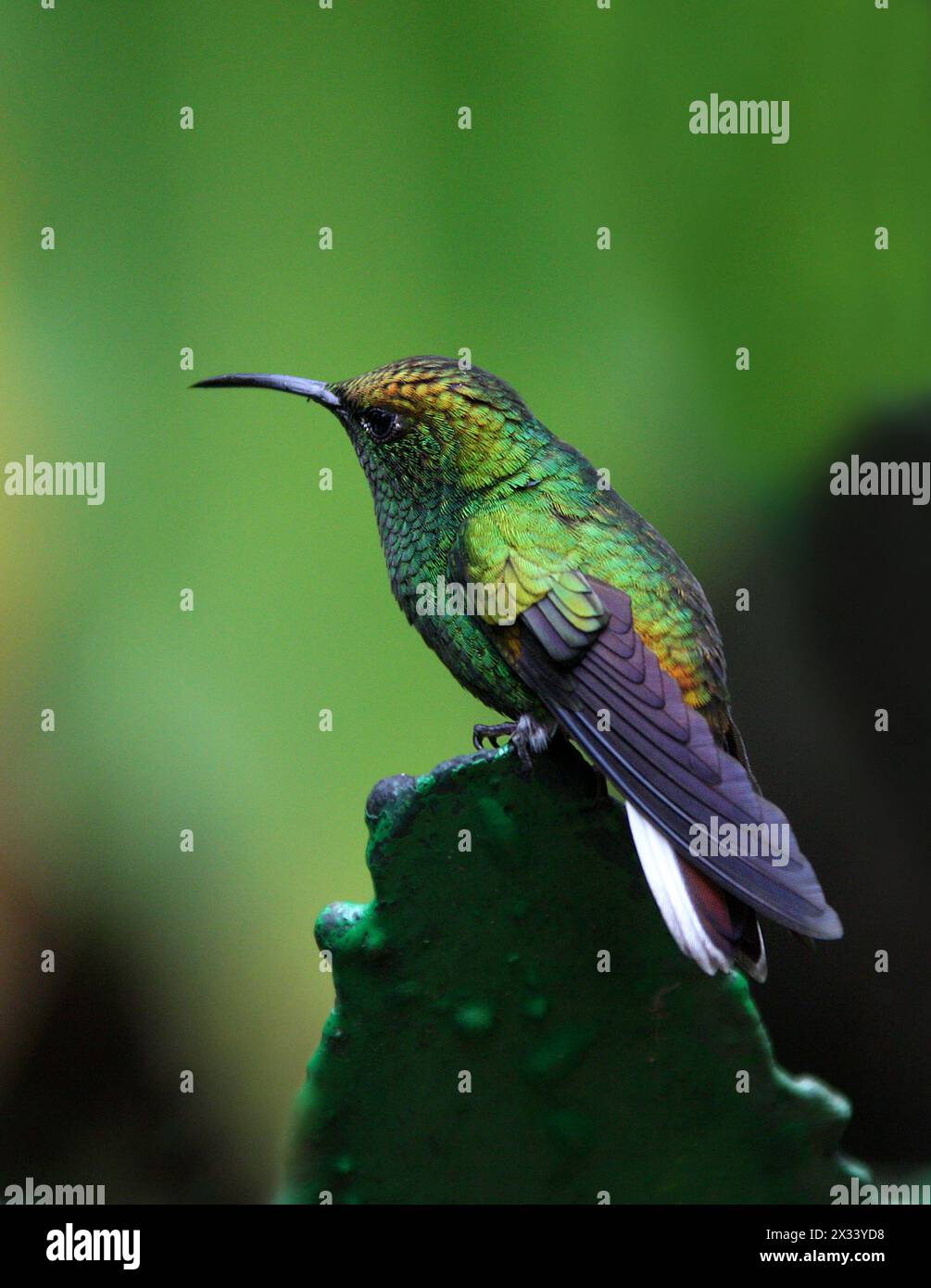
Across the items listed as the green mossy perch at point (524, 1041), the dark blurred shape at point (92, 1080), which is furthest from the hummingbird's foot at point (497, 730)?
the dark blurred shape at point (92, 1080)

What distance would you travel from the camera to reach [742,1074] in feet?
3.45

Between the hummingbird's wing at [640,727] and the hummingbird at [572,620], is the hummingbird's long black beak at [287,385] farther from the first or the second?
the hummingbird's wing at [640,727]

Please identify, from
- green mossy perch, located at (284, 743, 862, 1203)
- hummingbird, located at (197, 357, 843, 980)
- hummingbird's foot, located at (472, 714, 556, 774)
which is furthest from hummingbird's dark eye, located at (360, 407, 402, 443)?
green mossy perch, located at (284, 743, 862, 1203)

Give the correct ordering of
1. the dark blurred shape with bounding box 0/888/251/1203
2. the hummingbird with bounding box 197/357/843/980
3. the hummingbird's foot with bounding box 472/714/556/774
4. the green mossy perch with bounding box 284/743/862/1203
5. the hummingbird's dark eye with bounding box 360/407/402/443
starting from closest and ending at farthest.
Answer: the green mossy perch with bounding box 284/743/862/1203
the hummingbird with bounding box 197/357/843/980
the hummingbird's foot with bounding box 472/714/556/774
the hummingbird's dark eye with bounding box 360/407/402/443
the dark blurred shape with bounding box 0/888/251/1203

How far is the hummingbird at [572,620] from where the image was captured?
114 cm

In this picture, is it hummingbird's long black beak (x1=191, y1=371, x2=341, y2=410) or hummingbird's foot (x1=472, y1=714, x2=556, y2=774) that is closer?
hummingbird's foot (x1=472, y1=714, x2=556, y2=774)

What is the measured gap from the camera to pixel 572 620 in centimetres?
130

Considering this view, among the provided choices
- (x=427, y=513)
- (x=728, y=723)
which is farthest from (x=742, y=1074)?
(x=427, y=513)

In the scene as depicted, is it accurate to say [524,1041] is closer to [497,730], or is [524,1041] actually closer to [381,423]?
[497,730]

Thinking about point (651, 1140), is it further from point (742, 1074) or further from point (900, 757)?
point (900, 757)

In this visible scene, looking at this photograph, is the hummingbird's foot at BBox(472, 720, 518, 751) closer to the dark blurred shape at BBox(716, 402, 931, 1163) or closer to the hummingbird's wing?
the hummingbird's wing

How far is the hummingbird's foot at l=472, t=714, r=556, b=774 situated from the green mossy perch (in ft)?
0.53

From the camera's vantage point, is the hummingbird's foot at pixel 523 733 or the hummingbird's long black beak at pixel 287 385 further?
the hummingbird's long black beak at pixel 287 385

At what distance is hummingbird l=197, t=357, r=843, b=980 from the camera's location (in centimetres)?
114
